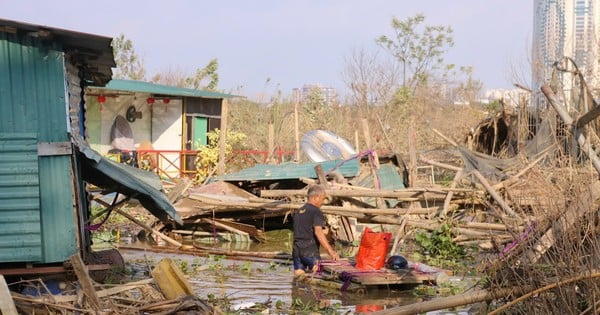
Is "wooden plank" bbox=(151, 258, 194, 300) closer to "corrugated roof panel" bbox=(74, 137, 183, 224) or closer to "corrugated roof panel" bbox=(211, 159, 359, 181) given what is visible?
"corrugated roof panel" bbox=(74, 137, 183, 224)

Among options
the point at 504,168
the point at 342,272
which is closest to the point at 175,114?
the point at 504,168

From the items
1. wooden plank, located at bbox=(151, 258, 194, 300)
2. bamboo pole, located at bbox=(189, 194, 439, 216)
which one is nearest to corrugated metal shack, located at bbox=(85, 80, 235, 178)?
bamboo pole, located at bbox=(189, 194, 439, 216)

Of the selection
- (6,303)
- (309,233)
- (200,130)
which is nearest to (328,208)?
(309,233)

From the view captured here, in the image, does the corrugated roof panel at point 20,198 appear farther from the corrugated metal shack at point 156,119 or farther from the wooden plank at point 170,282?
the corrugated metal shack at point 156,119

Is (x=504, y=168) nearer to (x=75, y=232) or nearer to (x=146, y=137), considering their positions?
(x=75, y=232)

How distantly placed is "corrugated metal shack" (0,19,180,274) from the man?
3194mm

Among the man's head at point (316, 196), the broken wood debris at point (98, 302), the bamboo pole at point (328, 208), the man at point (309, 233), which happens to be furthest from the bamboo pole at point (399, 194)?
the broken wood debris at point (98, 302)

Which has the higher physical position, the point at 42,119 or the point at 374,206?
the point at 42,119

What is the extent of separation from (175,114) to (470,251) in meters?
17.5

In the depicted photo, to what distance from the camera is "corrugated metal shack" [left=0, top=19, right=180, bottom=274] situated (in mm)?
10406

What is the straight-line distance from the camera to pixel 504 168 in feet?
67.8

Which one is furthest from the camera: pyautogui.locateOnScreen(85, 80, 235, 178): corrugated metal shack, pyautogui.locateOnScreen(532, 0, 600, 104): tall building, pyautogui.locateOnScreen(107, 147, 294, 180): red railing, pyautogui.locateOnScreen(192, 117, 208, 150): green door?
pyautogui.locateOnScreen(192, 117, 208, 150): green door

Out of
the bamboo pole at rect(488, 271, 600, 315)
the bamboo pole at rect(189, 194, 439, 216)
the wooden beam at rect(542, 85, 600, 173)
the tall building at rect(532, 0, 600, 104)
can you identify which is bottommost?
the bamboo pole at rect(189, 194, 439, 216)

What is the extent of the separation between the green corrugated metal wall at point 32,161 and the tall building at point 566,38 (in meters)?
17.5
